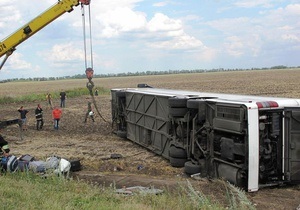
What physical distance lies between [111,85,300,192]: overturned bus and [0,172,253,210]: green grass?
1.79 meters

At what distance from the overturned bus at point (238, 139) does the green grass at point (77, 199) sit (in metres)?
1.79

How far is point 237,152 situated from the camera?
346 inches

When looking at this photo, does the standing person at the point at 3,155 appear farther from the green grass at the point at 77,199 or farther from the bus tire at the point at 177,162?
the bus tire at the point at 177,162

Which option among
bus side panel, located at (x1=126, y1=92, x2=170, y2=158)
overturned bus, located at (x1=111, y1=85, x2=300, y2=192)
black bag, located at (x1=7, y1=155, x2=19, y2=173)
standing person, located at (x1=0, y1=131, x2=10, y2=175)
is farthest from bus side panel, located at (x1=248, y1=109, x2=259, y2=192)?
standing person, located at (x1=0, y1=131, x2=10, y2=175)

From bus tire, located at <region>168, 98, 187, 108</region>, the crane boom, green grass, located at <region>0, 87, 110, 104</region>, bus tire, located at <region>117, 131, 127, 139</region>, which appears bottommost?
bus tire, located at <region>117, 131, 127, 139</region>

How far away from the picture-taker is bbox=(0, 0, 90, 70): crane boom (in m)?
15.2

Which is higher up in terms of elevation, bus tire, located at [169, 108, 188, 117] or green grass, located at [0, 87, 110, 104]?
bus tire, located at [169, 108, 188, 117]

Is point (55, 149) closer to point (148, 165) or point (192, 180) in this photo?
point (148, 165)

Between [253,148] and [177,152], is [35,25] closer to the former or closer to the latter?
[177,152]

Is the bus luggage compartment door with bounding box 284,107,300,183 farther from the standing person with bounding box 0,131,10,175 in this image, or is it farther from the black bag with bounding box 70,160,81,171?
the standing person with bounding box 0,131,10,175

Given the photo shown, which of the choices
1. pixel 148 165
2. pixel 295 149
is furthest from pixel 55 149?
pixel 295 149

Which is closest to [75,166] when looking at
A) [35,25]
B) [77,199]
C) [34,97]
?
[77,199]

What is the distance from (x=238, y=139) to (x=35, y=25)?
1008 cm

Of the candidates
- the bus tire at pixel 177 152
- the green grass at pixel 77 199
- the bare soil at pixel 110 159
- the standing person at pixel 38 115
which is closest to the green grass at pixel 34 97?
the bare soil at pixel 110 159
